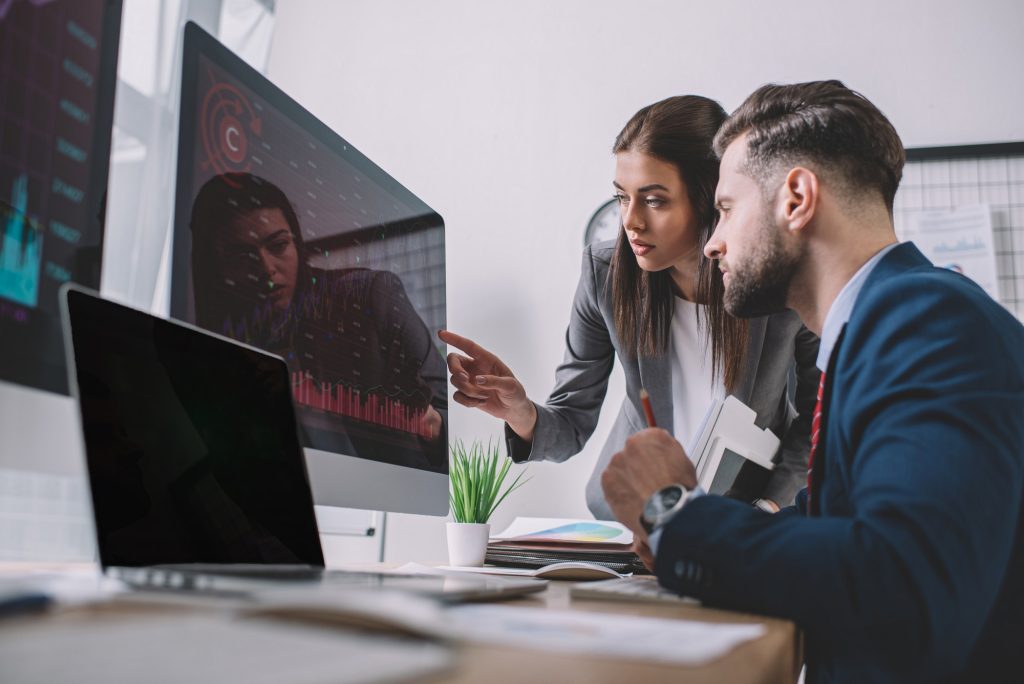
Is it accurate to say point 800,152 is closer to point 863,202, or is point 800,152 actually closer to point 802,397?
point 863,202

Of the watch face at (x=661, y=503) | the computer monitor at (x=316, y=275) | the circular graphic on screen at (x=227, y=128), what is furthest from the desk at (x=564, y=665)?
the circular graphic on screen at (x=227, y=128)

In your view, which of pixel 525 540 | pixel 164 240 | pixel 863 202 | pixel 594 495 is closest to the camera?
pixel 863 202

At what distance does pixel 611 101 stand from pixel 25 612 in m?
2.50

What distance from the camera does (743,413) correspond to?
1.57 meters

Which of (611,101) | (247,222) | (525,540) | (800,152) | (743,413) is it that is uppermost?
(611,101)

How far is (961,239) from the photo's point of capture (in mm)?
2344

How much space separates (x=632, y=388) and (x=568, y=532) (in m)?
0.74

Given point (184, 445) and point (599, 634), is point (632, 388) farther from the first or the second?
point (599, 634)

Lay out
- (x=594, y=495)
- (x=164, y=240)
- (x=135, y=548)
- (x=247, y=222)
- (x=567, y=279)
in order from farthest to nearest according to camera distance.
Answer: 1. (x=567, y=279)
2. (x=594, y=495)
3. (x=164, y=240)
4. (x=247, y=222)
5. (x=135, y=548)

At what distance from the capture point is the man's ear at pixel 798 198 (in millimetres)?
1119

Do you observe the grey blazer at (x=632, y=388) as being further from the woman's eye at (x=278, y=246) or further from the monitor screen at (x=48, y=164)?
the monitor screen at (x=48, y=164)

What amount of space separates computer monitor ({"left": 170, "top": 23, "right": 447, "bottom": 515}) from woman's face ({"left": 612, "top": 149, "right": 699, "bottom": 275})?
746 millimetres

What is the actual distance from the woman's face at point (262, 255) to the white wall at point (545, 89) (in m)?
1.65

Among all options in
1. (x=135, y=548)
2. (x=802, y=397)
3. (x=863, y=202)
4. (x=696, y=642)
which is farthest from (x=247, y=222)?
(x=802, y=397)
